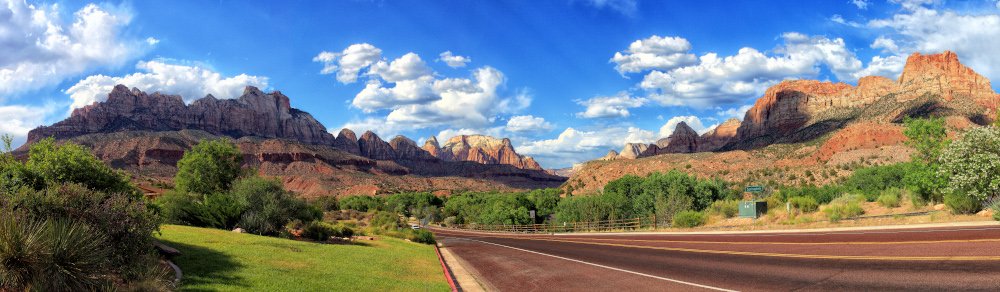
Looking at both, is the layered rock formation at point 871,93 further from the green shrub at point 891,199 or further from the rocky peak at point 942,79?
the green shrub at point 891,199

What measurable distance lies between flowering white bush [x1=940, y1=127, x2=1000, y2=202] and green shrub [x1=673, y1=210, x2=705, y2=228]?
696 inches

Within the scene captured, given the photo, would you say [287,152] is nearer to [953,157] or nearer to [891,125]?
[891,125]

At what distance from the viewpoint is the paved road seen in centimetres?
1174

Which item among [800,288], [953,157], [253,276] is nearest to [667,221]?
[953,157]

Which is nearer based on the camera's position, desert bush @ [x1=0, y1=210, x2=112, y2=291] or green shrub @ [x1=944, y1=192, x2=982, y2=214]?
desert bush @ [x1=0, y1=210, x2=112, y2=291]

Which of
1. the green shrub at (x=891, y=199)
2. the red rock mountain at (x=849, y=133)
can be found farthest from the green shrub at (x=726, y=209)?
the red rock mountain at (x=849, y=133)

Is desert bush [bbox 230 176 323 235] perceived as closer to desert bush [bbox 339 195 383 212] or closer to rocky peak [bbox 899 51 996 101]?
desert bush [bbox 339 195 383 212]

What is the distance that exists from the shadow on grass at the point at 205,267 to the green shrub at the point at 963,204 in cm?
3258

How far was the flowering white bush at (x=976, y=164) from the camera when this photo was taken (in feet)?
85.0

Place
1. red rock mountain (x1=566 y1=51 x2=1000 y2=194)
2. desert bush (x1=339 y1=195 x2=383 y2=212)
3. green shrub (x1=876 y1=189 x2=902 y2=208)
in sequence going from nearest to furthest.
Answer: green shrub (x1=876 y1=189 x2=902 y2=208) → red rock mountain (x1=566 y1=51 x2=1000 y2=194) → desert bush (x1=339 y1=195 x2=383 y2=212)

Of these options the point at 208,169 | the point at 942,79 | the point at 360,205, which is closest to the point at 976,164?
the point at 208,169

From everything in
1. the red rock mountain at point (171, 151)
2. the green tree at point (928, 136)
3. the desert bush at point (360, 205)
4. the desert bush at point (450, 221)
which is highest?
the red rock mountain at point (171, 151)

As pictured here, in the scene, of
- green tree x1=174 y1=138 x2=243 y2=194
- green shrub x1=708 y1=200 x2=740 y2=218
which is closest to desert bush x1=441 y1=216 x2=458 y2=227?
green tree x1=174 y1=138 x2=243 y2=194

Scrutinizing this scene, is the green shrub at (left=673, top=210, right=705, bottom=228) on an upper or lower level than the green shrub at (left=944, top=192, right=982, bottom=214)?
lower
